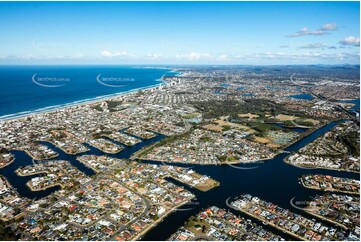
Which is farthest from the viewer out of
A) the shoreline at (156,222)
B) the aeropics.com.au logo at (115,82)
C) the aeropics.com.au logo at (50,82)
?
the aeropics.com.au logo at (115,82)

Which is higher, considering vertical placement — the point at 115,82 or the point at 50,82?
the point at 50,82

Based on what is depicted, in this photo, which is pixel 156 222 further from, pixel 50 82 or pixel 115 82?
pixel 50 82

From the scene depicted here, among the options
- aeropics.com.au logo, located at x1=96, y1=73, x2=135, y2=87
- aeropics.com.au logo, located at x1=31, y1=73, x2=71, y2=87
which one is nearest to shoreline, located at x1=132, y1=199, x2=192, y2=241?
aeropics.com.au logo, located at x1=96, y1=73, x2=135, y2=87

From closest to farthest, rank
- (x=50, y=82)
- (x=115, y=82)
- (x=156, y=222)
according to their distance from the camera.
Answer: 1. (x=156, y=222)
2. (x=50, y=82)
3. (x=115, y=82)

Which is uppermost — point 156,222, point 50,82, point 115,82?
point 50,82

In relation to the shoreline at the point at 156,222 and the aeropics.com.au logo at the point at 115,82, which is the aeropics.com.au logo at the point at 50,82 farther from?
the shoreline at the point at 156,222

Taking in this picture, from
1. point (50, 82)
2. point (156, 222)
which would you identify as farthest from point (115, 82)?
point (156, 222)

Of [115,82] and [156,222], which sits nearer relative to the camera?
[156,222]

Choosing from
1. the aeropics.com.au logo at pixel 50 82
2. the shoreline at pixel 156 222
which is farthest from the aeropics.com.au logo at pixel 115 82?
the shoreline at pixel 156 222

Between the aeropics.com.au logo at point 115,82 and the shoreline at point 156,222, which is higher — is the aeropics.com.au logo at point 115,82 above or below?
above

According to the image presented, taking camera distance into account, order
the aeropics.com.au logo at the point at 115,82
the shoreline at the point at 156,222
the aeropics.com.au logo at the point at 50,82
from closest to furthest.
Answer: the shoreline at the point at 156,222, the aeropics.com.au logo at the point at 50,82, the aeropics.com.au logo at the point at 115,82

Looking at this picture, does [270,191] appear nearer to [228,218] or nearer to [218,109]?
[228,218]

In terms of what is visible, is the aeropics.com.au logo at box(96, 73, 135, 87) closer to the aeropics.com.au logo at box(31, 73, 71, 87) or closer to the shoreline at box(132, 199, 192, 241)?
the aeropics.com.au logo at box(31, 73, 71, 87)

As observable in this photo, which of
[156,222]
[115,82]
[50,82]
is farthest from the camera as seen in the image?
[115,82]
